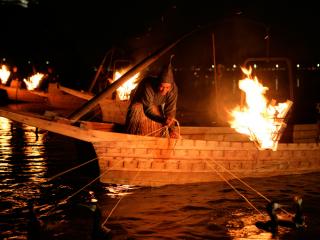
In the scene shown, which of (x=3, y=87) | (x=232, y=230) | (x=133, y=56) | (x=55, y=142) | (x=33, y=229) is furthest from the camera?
(x=3, y=87)

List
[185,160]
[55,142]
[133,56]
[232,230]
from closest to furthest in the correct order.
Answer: [232,230]
[185,160]
[55,142]
[133,56]

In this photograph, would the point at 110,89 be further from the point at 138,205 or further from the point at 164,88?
the point at 138,205

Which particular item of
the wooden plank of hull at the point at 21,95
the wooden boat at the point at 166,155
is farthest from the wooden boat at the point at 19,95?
the wooden boat at the point at 166,155

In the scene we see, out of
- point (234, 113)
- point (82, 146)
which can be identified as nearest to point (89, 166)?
point (82, 146)

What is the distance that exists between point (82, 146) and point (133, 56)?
1530 centimetres

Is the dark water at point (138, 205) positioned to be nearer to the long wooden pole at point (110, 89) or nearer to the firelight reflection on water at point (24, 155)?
the firelight reflection on water at point (24, 155)

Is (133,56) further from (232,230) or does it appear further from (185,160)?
(232,230)

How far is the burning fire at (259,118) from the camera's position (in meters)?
11.0

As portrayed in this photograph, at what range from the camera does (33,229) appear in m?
7.43

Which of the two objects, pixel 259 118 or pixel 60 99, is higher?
pixel 60 99

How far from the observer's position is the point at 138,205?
9.34m

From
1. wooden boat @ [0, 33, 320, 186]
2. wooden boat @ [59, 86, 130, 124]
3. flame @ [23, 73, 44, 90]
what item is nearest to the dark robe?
wooden boat @ [0, 33, 320, 186]

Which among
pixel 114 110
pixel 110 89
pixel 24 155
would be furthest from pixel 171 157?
pixel 114 110

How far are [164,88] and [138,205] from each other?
277 cm
